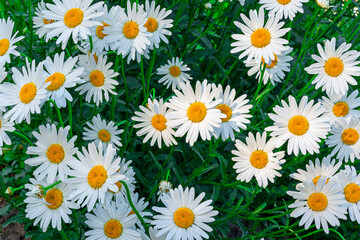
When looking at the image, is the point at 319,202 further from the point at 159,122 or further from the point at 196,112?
the point at 159,122

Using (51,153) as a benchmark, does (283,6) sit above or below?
above

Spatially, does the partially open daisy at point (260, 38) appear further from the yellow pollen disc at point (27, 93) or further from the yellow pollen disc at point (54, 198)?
the yellow pollen disc at point (54, 198)

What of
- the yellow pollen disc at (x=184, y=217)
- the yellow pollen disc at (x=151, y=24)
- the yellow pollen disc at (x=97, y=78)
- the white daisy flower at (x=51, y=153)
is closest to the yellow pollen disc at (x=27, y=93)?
the white daisy flower at (x=51, y=153)

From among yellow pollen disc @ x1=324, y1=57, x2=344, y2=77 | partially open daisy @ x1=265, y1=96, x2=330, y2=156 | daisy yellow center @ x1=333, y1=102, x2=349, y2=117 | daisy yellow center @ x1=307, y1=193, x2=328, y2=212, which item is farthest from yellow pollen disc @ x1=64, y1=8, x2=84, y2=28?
daisy yellow center @ x1=333, y1=102, x2=349, y2=117

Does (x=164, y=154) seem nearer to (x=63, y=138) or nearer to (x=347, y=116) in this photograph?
(x=63, y=138)

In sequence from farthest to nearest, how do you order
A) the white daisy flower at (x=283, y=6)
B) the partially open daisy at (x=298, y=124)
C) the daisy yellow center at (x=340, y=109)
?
the daisy yellow center at (x=340, y=109) → the white daisy flower at (x=283, y=6) → the partially open daisy at (x=298, y=124)

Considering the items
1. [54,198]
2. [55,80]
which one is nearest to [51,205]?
[54,198]

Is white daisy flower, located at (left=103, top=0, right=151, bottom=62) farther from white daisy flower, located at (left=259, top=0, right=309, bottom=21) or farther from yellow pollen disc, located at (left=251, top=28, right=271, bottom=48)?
white daisy flower, located at (left=259, top=0, right=309, bottom=21)
